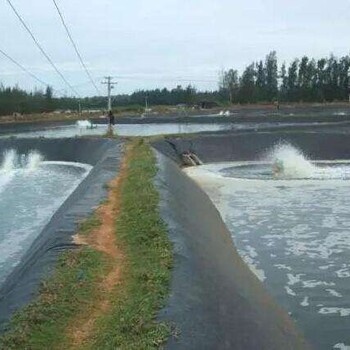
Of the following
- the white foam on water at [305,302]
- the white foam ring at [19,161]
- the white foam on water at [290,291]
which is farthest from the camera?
the white foam ring at [19,161]

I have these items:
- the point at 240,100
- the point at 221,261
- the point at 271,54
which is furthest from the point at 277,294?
the point at 271,54

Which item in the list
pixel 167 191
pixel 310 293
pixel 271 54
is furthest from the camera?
pixel 271 54

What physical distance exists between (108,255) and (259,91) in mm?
109257

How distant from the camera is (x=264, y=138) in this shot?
136 feet

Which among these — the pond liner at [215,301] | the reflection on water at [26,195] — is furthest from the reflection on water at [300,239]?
the reflection on water at [26,195]

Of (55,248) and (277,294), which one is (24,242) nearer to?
(55,248)

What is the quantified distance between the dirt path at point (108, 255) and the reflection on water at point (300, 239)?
298 centimetres

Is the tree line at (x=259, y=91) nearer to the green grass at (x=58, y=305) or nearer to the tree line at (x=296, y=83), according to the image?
the tree line at (x=296, y=83)

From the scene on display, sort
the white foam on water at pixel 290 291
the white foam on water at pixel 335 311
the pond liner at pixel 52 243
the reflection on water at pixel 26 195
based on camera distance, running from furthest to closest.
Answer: the reflection on water at pixel 26 195 → the white foam on water at pixel 290 291 → the white foam on water at pixel 335 311 → the pond liner at pixel 52 243

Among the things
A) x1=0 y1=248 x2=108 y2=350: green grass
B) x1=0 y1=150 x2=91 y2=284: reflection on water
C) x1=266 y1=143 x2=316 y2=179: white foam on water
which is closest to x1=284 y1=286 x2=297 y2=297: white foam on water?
x1=0 y1=248 x2=108 y2=350: green grass

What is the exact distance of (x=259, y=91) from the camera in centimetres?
11725

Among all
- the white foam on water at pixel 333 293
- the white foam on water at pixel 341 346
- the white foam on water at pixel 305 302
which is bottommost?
the white foam on water at pixel 305 302

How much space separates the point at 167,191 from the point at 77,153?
81.5 feet

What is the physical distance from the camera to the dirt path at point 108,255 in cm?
728
